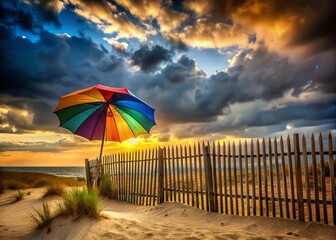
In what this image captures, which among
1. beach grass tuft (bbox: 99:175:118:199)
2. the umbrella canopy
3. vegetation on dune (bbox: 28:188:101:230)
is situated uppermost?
the umbrella canopy

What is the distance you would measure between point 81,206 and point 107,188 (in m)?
5.69

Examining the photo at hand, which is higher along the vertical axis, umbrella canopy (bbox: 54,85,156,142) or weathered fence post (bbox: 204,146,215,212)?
umbrella canopy (bbox: 54,85,156,142)

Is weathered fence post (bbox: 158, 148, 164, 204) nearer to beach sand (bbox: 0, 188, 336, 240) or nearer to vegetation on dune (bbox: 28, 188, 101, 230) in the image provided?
beach sand (bbox: 0, 188, 336, 240)

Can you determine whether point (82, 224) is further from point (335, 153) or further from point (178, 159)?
point (335, 153)

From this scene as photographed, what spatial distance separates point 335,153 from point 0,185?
50.3 ft

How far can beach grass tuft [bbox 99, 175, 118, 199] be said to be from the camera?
11.0m

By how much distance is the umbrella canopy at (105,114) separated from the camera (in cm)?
735

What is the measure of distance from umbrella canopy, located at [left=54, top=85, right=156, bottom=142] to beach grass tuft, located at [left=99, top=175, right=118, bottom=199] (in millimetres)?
2909

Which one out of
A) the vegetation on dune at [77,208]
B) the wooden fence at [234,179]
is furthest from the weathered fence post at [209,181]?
the vegetation on dune at [77,208]

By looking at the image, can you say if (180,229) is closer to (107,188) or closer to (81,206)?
(81,206)

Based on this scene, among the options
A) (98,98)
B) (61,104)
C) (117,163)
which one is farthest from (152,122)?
(117,163)

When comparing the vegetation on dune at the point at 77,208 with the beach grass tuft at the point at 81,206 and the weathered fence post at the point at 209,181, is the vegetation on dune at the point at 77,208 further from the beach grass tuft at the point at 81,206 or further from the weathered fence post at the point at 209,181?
the weathered fence post at the point at 209,181

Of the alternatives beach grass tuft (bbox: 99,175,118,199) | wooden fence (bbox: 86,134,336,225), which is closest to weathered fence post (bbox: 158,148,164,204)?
wooden fence (bbox: 86,134,336,225)

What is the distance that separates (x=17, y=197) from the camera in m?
11.3
